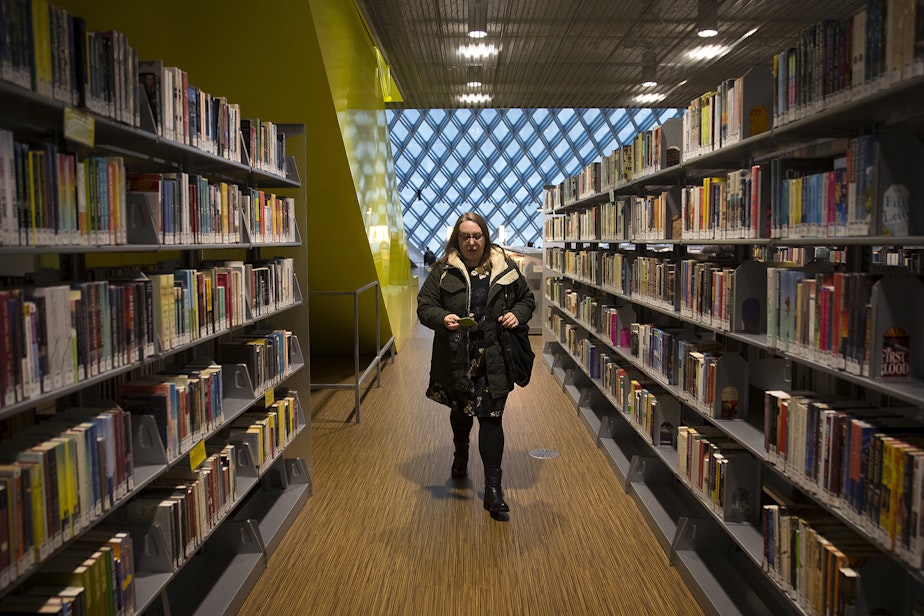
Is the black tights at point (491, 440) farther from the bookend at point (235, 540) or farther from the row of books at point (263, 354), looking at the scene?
the bookend at point (235, 540)

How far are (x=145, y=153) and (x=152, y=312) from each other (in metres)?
0.74

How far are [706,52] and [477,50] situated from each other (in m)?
2.87

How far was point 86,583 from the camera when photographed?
1.84 meters

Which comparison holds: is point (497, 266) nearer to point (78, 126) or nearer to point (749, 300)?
point (749, 300)

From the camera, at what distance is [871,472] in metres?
1.80

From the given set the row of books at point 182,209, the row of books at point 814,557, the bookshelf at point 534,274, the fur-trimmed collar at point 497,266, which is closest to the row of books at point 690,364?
the row of books at point 814,557

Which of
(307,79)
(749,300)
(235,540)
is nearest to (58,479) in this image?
(235,540)

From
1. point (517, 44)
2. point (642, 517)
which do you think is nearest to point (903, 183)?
point (642, 517)

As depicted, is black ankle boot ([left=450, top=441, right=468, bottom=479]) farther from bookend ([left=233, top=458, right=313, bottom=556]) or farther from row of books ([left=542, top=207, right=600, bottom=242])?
row of books ([left=542, top=207, right=600, bottom=242])

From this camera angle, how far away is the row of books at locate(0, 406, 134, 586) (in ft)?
5.07

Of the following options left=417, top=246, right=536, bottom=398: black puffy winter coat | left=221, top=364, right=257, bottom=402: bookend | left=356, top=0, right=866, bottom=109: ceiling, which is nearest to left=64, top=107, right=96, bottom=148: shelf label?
left=221, top=364, right=257, bottom=402: bookend

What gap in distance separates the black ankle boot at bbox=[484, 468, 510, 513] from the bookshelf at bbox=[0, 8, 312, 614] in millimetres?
1064

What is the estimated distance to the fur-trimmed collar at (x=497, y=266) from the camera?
371 centimetres

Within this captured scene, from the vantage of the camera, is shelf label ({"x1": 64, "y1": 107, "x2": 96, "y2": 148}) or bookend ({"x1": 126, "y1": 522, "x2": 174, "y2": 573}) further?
bookend ({"x1": 126, "y1": 522, "x2": 174, "y2": 573})
